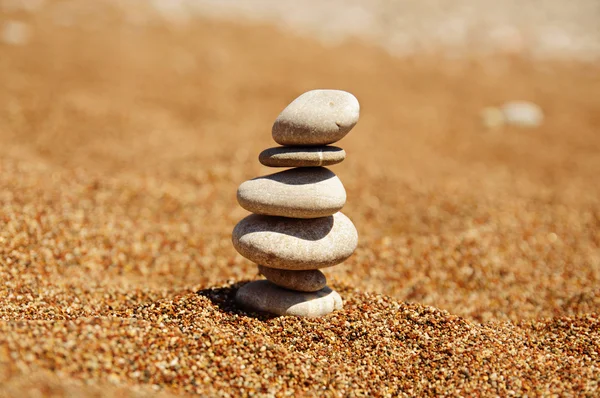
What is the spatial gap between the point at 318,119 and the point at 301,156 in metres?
0.39

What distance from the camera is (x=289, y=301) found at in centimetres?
523

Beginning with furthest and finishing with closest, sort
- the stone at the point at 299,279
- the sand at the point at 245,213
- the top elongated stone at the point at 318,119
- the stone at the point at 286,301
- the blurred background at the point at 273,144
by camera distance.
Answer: the blurred background at the point at 273,144 → the stone at the point at 299,279 → the stone at the point at 286,301 → the top elongated stone at the point at 318,119 → the sand at the point at 245,213

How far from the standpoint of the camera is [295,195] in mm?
5027

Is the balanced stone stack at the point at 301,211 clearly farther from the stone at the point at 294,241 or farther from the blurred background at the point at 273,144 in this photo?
the blurred background at the point at 273,144

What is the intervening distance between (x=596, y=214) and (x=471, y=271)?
4.24 meters

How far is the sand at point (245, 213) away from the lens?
4.17 meters

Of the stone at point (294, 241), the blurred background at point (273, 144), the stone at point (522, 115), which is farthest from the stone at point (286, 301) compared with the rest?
the stone at point (522, 115)

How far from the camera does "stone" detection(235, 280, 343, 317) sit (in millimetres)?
5176

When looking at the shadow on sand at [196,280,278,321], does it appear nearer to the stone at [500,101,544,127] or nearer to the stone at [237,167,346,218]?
the stone at [237,167,346,218]

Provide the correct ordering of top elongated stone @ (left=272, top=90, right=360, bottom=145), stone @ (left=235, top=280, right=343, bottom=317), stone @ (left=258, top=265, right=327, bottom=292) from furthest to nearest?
1. stone @ (left=258, top=265, right=327, bottom=292)
2. stone @ (left=235, top=280, right=343, bottom=317)
3. top elongated stone @ (left=272, top=90, right=360, bottom=145)

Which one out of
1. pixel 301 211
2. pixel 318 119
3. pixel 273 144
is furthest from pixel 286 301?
pixel 273 144

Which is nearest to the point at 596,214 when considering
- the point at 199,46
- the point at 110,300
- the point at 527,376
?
the point at 527,376

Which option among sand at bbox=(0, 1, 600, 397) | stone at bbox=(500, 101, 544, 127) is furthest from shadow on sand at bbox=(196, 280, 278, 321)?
stone at bbox=(500, 101, 544, 127)

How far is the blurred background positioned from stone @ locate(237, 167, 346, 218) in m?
1.59
